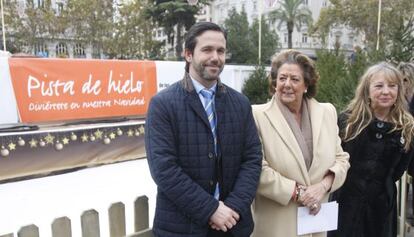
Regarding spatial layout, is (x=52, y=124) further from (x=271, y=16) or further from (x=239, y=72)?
(x=271, y=16)

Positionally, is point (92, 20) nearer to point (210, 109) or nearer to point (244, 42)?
point (244, 42)

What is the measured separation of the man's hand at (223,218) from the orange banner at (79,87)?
4536 millimetres

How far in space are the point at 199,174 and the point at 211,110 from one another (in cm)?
32

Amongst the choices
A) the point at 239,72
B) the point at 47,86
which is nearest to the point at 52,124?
the point at 47,86

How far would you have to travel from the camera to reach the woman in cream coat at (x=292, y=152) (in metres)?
2.05

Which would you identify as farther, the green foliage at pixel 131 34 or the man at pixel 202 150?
the green foliage at pixel 131 34

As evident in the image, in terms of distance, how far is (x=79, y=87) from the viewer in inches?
237

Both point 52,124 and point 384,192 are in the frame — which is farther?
point 52,124

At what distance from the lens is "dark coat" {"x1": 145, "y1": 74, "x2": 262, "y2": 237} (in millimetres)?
1713

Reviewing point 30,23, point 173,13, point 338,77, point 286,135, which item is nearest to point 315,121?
point 286,135

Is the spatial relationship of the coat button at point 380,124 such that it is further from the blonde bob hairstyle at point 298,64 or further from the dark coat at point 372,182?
the blonde bob hairstyle at point 298,64

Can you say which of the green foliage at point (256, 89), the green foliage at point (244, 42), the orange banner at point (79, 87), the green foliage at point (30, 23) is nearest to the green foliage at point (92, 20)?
the green foliage at point (30, 23)

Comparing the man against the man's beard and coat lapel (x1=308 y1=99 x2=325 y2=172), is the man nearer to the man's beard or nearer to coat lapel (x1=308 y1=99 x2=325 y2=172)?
the man's beard

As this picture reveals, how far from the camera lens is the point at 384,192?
2.53m
